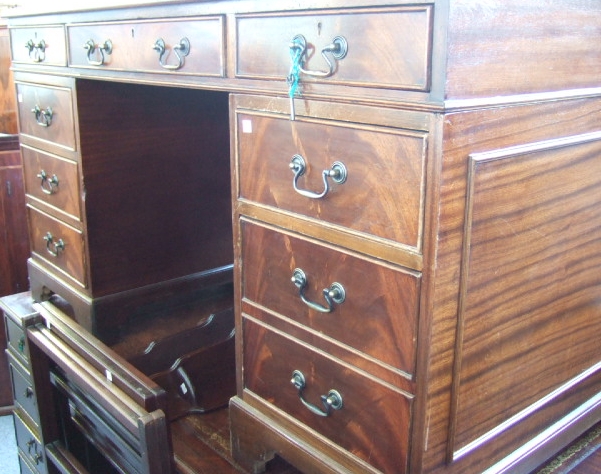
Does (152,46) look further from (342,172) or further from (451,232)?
(451,232)

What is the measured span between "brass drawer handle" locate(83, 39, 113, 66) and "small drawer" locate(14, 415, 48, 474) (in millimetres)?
789

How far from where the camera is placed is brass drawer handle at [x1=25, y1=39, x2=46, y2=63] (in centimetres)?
146

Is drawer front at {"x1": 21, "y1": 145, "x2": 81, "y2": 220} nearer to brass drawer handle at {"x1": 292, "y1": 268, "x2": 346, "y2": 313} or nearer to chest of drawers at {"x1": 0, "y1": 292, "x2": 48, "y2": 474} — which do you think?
chest of drawers at {"x1": 0, "y1": 292, "x2": 48, "y2": 474}

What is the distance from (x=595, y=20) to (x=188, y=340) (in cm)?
105

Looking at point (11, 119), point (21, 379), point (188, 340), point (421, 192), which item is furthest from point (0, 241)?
point (421, 192)

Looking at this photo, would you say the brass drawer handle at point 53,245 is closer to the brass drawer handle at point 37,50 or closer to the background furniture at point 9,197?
the brass drawer handle at point 37,50

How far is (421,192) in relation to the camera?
71cm

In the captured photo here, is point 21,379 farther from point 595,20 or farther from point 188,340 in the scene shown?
point 595,20

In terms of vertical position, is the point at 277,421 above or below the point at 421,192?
below

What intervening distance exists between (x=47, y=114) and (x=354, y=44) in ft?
3.26

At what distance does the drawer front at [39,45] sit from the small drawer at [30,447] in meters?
0.82

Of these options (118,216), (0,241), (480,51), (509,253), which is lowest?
(0,241)

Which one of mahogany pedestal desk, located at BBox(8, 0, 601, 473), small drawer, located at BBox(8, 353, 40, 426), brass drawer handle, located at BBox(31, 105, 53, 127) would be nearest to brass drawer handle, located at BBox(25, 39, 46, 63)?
brass drawer handle, located at BBox(31, 105, 53, 127)

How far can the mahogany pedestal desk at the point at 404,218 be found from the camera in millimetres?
709
